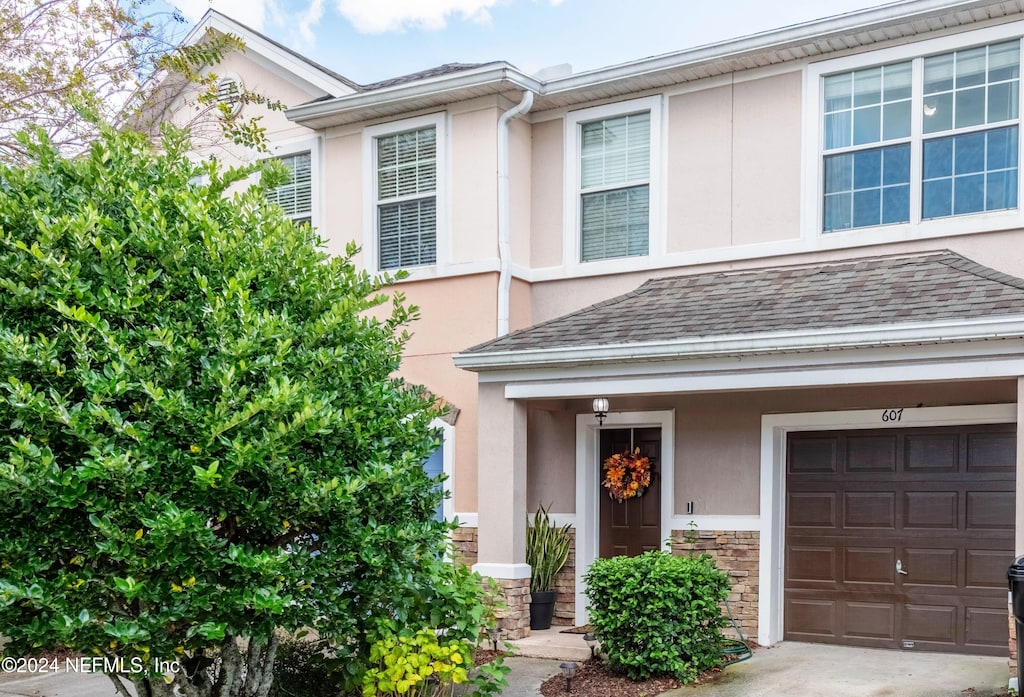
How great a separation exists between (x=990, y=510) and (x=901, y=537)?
80 cm

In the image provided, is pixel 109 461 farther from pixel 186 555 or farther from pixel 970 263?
pixel 970 263

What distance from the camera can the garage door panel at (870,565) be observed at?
9.81m

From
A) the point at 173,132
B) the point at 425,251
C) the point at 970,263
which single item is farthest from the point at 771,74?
the point at 173,132

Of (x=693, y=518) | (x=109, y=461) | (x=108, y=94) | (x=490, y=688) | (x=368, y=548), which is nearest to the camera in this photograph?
(x=109, y=461)

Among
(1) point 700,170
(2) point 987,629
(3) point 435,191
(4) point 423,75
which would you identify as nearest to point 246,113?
(4) point 423,75

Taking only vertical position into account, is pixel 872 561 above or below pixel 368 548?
below

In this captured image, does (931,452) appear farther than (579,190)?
No

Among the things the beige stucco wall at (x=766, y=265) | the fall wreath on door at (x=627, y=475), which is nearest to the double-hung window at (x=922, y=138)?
the beige stucco wall at (x=766, y=265)

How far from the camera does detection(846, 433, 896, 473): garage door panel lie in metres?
9.89

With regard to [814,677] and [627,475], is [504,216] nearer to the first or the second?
[627,475]

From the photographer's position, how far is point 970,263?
9.59m

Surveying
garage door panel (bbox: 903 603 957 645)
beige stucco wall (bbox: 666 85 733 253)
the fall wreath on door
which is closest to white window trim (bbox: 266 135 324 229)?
beige stucco wall (bbox: 666 85 733 253)

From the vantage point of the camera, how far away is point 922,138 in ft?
33.0

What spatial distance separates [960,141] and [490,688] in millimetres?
6596
